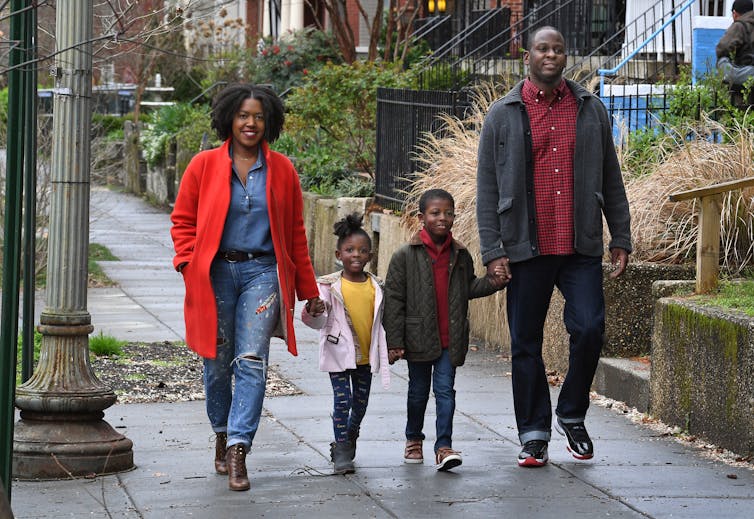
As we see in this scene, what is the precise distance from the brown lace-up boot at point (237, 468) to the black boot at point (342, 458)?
49cm

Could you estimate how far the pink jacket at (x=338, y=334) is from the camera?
20.0ft

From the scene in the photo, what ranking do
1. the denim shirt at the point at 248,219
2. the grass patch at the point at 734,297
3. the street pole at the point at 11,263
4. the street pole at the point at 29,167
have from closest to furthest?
the street pole at the point at 11,263 < the street pole at the point at 29,167 < the denim shirt at the point at 248,219 < the grass patch at the point at 734,297

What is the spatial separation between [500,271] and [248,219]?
3.81 feet

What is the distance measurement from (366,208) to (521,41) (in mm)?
5747

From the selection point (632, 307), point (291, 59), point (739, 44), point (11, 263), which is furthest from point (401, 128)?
point (291, 59)

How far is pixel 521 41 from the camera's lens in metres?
18.2

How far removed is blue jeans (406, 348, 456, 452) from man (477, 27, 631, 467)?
346mm

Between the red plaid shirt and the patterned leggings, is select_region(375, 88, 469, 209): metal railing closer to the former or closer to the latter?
the red plaid shirt

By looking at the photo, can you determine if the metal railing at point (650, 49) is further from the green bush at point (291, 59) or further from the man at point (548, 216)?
the green bush at point (291, 59)

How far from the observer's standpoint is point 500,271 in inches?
243

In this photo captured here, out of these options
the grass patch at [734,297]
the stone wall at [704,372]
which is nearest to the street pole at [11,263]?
the stone wall at [704,372]

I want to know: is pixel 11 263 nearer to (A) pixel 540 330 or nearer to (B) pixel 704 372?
(A) pixel 540 330

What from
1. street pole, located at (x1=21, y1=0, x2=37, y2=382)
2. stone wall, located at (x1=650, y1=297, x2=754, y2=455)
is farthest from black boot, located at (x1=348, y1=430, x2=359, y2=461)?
stone wall, located at (x1=650, y1=297, x2=754, y2=455)

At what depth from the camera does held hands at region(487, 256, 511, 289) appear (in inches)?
243
